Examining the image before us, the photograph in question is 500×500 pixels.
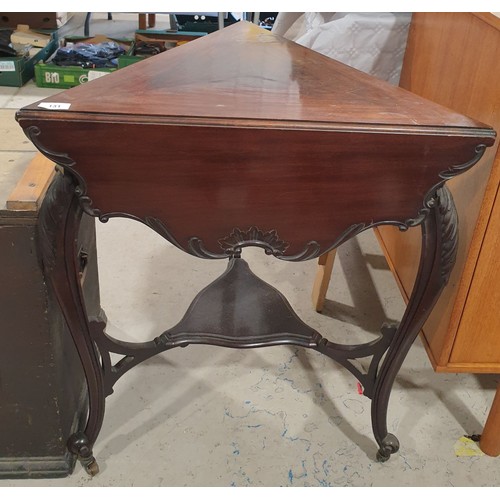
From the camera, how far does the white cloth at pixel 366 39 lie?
138cm

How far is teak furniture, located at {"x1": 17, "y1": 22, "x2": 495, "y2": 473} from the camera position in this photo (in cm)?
78

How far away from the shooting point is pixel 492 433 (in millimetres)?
1235

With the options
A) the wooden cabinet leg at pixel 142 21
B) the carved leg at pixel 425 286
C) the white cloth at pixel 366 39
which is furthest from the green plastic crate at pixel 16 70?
the carved leg at pixel 425 286

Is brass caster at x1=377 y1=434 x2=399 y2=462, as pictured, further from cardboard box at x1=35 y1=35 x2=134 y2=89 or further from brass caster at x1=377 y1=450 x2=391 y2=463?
cardboard box at x1=35 y1=35 x2=134 y2=89

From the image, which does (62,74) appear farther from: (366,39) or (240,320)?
(240,320)

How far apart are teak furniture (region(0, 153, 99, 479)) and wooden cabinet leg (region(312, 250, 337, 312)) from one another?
2.01 ft

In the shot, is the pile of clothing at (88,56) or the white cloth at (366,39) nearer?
the white cloth at (366,39)

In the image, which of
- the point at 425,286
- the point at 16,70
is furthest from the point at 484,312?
the point at 16,70

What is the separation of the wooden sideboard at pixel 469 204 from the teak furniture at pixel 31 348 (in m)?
0.69

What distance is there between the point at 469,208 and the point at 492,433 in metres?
0.51

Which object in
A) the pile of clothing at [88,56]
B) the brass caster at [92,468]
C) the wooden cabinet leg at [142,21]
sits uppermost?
the wooden cabinet leg at [142,21]

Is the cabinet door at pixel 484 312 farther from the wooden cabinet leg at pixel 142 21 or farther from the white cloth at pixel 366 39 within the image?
the wooden cabinet leg at pixel 142 21

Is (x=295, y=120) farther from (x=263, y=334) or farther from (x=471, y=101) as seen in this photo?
(x=263, y=334)

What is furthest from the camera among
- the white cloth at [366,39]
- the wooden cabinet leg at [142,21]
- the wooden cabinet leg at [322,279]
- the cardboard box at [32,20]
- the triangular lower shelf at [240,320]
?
the wooden cabinet leg at [142,21]
